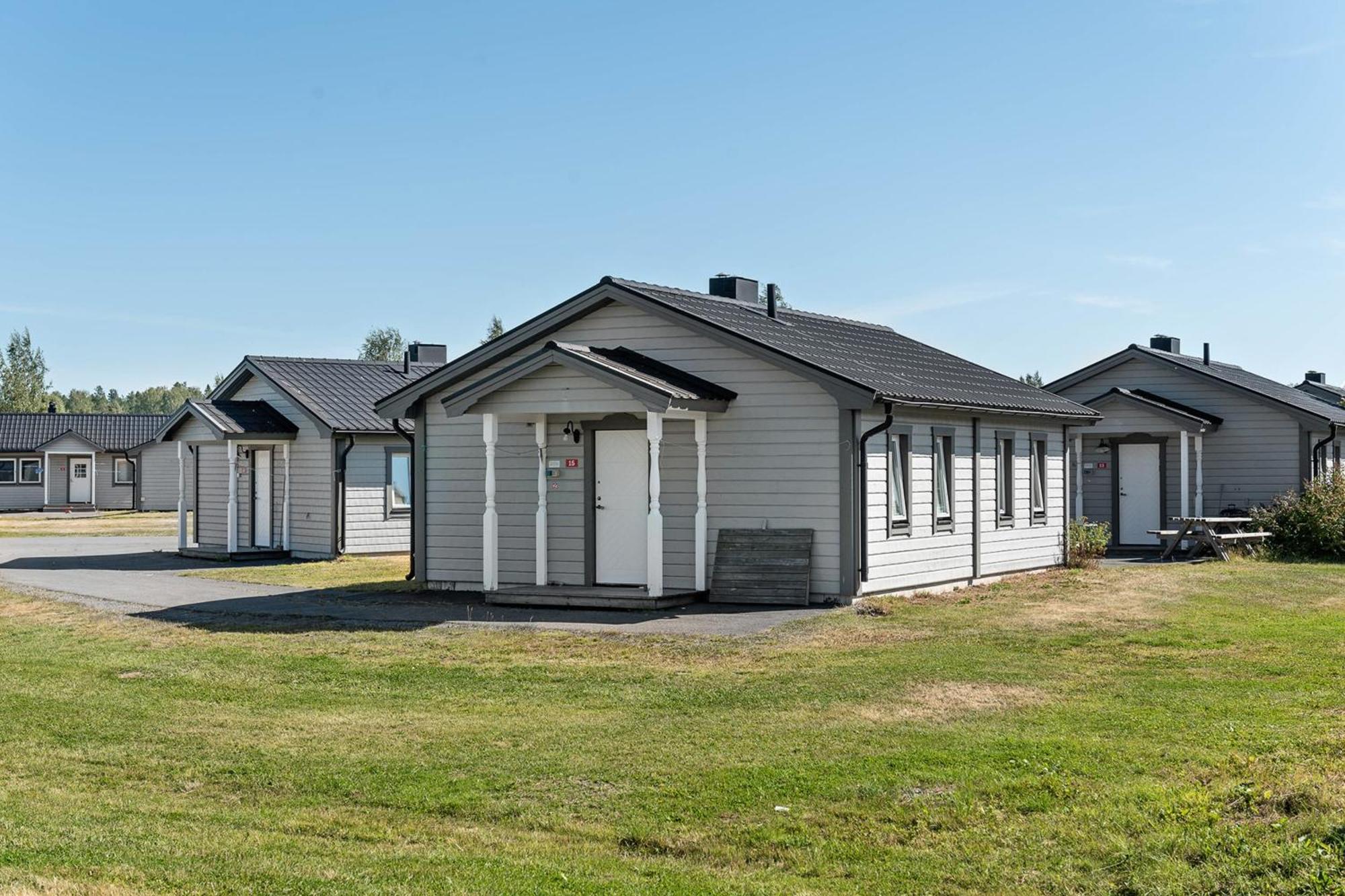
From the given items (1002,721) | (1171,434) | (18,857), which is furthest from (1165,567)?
(18,857)

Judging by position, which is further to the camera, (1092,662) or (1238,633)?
(1238,633)

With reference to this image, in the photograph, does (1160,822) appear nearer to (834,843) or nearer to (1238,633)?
(834,843)

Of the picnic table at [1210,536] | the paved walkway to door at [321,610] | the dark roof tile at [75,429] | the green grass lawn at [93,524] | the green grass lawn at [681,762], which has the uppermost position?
the dark roof tile at [75,429]

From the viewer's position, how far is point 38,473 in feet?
186

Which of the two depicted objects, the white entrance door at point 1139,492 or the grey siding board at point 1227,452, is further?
the white entrance door at point 1139,492

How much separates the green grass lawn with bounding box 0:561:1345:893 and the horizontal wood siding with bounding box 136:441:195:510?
4375 centimetres

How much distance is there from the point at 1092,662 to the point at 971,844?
645 cm

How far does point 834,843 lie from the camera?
730 centimetres

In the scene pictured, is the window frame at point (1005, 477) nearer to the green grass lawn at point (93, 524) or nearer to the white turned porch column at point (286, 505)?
the white turned porch column at point (286, 505)

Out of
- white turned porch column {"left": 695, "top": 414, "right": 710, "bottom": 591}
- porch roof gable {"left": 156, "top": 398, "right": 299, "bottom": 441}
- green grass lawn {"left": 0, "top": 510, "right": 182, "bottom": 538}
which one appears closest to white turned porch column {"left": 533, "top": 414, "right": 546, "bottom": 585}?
white turned porch column {"left": 695, "top": 414, "right": 710, "bottom": 591}

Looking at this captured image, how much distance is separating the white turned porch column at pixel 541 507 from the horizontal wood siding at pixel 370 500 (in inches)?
395

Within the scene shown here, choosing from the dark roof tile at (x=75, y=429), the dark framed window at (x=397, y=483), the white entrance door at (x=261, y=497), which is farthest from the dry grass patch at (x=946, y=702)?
the dark roof tile at (x=75, y=429)

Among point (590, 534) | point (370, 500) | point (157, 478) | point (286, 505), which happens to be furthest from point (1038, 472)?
point (157, 478)

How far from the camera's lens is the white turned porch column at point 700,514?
60.7 feet
